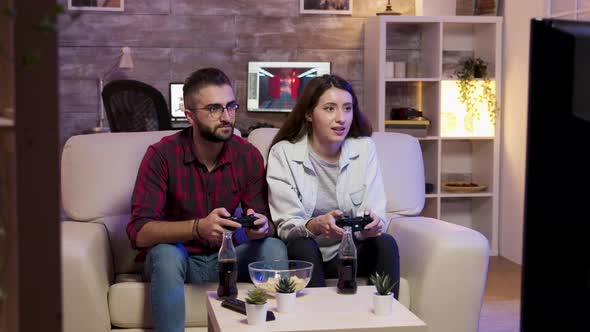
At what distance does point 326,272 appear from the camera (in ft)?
9.98

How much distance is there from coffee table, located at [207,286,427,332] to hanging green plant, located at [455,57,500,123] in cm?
327

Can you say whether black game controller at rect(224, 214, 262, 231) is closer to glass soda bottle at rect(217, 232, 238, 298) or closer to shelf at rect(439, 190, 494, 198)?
glass soda bottle at rect(217, 232, 238, 298)

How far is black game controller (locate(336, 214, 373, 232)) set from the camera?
273 centimetres

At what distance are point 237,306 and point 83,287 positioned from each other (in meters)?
0.59

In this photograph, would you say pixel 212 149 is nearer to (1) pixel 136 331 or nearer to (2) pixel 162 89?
(1) pixel 136 331

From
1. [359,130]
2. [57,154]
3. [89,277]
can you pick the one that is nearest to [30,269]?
[57,154]

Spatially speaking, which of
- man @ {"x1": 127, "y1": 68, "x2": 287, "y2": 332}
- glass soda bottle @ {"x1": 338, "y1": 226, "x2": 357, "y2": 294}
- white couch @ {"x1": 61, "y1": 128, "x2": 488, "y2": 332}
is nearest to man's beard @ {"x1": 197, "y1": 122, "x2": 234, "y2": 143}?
man @ {"x1": 127, "y1": 68, "x2": 287, "y2": 332}

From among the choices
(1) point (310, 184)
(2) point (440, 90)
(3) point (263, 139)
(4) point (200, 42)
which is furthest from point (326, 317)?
(4) point (200, 42)

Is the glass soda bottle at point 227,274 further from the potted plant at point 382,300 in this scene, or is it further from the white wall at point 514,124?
the white wall at point 514,124

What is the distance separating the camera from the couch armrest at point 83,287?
2658mm

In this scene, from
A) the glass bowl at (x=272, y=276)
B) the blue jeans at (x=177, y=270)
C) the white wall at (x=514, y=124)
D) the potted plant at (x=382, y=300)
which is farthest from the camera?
the white wall at (x=514, y=124)

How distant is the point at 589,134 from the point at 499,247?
505cm

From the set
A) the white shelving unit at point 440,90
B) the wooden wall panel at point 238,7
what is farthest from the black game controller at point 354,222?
the wooden wall panel at point 238,7

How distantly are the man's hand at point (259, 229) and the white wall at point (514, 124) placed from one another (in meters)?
2.80
